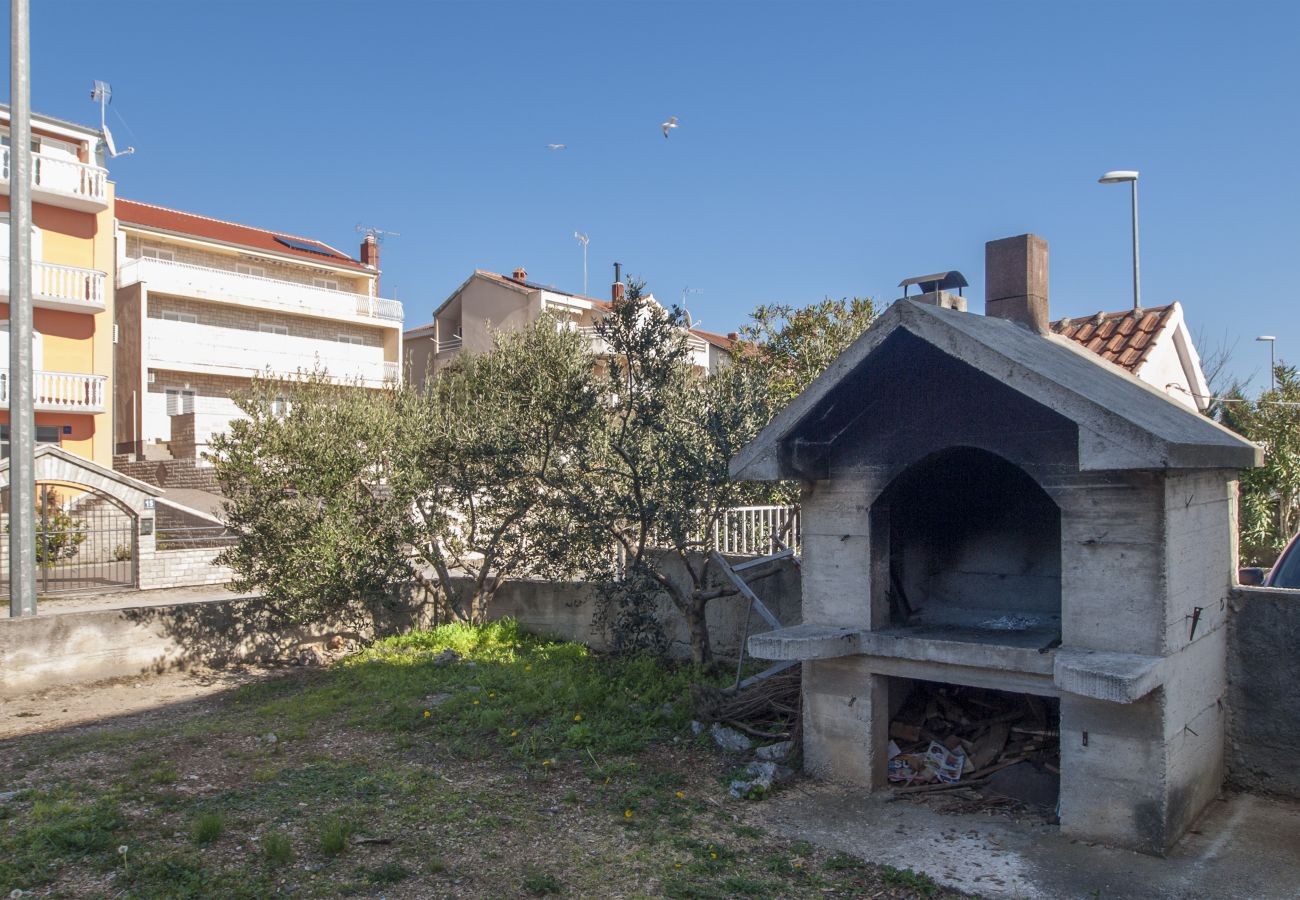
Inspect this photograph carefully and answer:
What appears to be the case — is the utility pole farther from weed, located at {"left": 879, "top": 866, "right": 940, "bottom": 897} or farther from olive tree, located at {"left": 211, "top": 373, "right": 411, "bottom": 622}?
weed, located at {"left": 879, "top": 866, "right": 940, "bottom": 897}

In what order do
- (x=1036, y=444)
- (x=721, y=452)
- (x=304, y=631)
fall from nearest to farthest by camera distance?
(x=1036, y=444) < (x=721, y=452) < (x=304, y=631)

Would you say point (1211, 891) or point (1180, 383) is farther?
point (1180, 383)

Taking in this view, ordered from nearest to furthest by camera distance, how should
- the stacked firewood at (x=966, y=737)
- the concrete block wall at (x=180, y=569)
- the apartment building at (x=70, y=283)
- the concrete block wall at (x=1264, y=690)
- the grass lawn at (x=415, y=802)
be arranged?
the grass lawn at (x=415, y=802) → the concrete block wall at (x=1264, y=690) → the stacked firewood at (x=966, y=737) → the concrete block wall at (x=180, y=569) → the apartment building at (x=70, y=283)

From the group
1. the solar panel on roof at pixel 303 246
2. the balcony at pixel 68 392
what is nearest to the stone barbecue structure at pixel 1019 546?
A: the balcony at pixel 68 392

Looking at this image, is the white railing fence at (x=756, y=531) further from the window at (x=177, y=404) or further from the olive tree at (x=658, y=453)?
the window at (x=177, y=404)

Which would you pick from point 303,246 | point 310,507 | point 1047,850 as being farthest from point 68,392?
point 1047,850

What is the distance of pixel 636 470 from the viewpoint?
31.3ft

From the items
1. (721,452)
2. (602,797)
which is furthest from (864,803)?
(721,452)

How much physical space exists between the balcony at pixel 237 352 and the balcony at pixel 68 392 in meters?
4.94

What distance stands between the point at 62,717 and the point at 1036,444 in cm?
1055

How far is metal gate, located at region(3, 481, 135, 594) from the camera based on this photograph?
16344 millimetres

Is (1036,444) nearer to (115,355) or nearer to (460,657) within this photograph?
(460,657)

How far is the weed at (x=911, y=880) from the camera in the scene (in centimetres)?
516

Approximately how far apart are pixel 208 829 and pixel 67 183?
26.0 m
